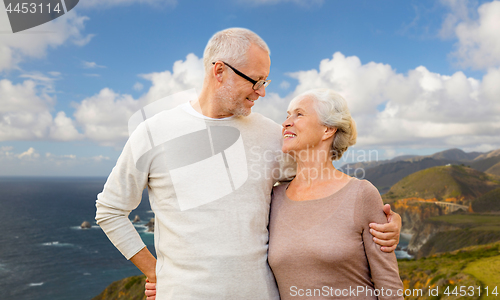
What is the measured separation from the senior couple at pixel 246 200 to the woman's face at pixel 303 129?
0.01 metres

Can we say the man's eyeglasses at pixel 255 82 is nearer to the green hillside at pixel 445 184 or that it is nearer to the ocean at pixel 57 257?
the ocean at pixel 57 257

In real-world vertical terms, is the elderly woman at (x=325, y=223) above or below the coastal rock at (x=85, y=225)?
above

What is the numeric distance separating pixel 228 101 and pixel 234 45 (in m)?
0.54

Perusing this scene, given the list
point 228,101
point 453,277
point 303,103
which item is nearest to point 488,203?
point 453,277

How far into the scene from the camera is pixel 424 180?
12888 cm

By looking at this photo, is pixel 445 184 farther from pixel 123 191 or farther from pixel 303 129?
pixel 123 191

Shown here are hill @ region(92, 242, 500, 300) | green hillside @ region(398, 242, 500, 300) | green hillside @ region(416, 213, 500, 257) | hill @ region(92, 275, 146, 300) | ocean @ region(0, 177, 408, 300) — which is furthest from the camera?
green hillside @ region(416, 213, 500, 257)

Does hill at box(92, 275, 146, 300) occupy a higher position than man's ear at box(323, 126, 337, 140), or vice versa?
man's ear at box(323, 126, 337, 140)

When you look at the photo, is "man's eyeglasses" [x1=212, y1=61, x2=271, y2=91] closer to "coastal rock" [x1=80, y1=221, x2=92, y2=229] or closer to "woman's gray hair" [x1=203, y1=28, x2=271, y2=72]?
"woman's gray hair" [x1=203, y1=28, x2=271, y2=72]

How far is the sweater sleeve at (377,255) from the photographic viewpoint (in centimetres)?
280

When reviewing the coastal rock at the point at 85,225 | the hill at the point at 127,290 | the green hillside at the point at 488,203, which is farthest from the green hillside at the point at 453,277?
the coastal rock at the point at 85,225

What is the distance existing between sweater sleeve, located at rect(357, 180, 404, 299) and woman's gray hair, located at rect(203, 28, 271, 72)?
170 cm

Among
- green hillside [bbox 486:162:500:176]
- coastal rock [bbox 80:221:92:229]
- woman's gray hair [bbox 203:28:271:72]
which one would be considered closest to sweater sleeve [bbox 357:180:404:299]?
woman's gray hair [bbox 203:28:271:72]

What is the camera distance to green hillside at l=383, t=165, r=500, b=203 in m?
119
